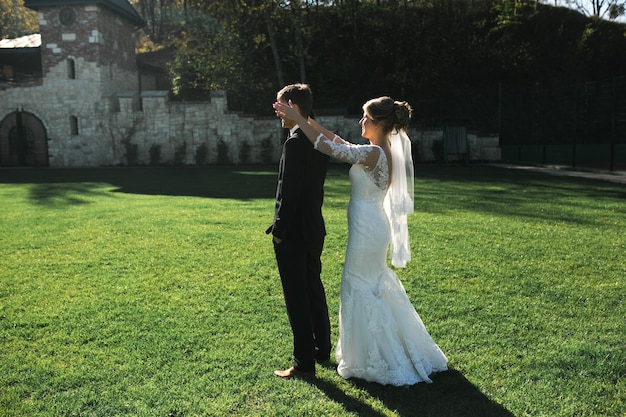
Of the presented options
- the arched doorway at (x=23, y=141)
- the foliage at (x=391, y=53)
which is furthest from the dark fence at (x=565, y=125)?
the arched doorway at (x=23, y=141)

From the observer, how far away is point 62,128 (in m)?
27.4

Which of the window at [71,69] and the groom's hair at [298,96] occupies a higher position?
the window at [71,69]

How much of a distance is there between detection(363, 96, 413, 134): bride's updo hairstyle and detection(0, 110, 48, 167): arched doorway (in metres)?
27.3

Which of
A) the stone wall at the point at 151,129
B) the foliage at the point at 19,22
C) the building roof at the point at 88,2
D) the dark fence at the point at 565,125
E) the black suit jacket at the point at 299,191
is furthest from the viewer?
the foliage at the point at 19,22

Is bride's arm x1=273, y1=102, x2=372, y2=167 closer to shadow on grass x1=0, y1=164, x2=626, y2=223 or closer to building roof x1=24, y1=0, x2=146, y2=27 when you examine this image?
shadow on grass x1=0, y1=164, x2=626, y2=223

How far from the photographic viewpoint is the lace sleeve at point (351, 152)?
11.8 ft

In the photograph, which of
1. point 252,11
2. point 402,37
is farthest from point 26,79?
point 402,37

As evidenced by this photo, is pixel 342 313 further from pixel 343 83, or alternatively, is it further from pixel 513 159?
pixel 343 83

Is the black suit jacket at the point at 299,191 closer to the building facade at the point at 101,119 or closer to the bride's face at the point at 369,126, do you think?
the bride's face at the point at 369,126

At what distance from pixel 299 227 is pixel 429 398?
1.40 m

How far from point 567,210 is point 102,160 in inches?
886

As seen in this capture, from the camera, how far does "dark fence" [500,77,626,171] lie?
19.8 m

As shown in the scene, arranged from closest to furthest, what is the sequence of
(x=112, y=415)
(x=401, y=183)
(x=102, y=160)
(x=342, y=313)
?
(x=112, y=415) < (x=342, y=313) < (x=401, y=183) < (x=102, y=160)

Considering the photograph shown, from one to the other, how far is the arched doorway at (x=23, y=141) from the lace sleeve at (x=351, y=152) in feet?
89.8
